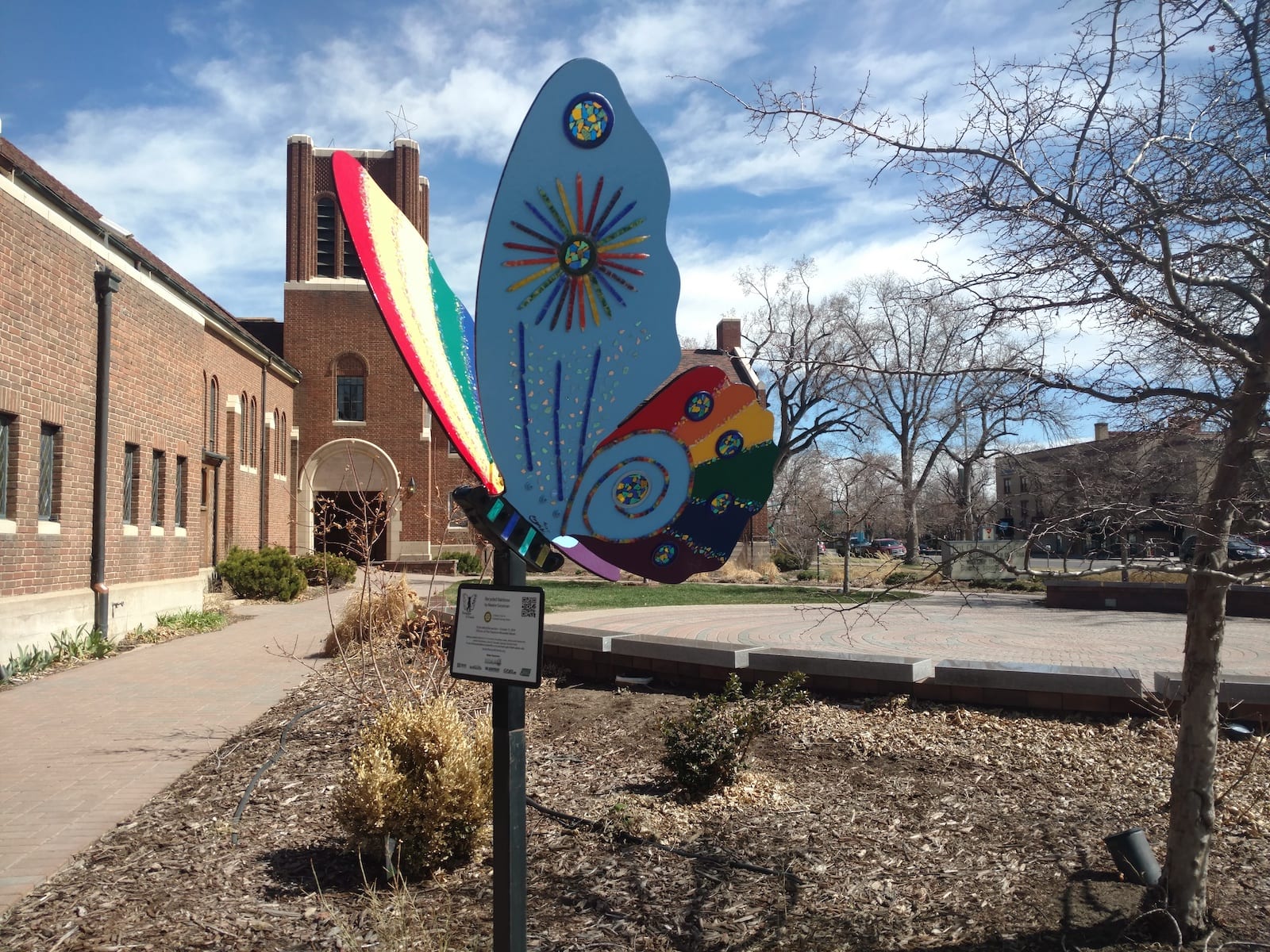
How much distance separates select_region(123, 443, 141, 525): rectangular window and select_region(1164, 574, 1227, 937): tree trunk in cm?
1516

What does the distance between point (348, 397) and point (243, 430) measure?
21.5 feet

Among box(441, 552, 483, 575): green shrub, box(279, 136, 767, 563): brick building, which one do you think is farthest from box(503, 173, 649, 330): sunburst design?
box(279, 136, 767, 563): brick building

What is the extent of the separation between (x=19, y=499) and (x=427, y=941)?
10.6m

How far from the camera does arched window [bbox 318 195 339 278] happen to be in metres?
34.3

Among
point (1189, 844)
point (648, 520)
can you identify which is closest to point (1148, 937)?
point (1189, 844)

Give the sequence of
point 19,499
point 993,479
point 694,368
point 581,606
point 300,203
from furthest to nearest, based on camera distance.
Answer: point 300,203 → point 581,606 → point 19,499 → point 993,479 → point 694,368

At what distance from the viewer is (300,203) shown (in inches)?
1358

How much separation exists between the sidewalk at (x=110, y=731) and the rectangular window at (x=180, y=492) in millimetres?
4042

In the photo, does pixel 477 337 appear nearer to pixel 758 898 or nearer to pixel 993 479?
pixel 758 898

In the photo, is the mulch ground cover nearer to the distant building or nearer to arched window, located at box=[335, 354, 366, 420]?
the distant building

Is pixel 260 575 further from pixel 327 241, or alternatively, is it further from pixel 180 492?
pixel 327 241

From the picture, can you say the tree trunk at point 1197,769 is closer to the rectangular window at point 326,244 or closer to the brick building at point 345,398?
the brick building at point 345,398

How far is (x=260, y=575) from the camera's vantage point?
2244cm

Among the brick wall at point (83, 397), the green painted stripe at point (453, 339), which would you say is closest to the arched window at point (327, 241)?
the brick wall at point (83, 397)
